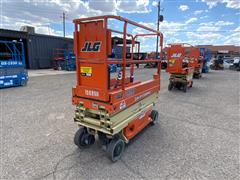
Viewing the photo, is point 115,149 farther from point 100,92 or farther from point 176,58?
point 176,58

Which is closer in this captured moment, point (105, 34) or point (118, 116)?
point (105, 34)

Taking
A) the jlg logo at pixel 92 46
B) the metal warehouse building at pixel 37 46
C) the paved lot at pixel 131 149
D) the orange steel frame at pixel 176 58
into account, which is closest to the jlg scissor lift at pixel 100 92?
the jlg logo at pixel 92 46

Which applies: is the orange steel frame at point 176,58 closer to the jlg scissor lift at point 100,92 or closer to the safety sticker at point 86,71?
the jlg scissor lift at point 100,92

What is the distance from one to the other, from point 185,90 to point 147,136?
5.21 meters

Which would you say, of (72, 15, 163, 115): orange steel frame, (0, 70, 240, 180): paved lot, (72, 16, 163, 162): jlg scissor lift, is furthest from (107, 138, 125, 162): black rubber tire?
(72, 15, 163, 115): orange steel frame

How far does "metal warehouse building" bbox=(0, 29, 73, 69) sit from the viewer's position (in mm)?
15242

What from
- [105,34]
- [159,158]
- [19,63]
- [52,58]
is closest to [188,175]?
[159,158]

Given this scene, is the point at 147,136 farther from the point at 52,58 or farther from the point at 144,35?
the point at 52,58

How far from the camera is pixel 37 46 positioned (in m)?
16.4

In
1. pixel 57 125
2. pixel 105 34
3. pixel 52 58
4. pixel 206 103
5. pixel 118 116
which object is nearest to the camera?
pixel 105 34

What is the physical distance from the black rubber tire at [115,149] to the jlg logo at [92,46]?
58.6 inches

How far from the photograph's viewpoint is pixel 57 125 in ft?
13.0

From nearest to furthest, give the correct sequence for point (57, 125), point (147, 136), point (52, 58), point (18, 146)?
point (18, 146)
point (147, 136)
point (57, 125)
point (52, 58)

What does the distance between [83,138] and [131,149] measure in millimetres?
915
